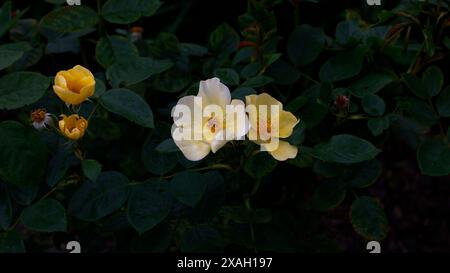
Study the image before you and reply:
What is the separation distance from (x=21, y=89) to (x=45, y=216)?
194 millimetres

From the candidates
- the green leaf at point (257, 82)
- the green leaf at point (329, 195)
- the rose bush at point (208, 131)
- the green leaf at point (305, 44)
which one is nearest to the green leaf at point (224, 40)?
the rose bush at point (208, 131)

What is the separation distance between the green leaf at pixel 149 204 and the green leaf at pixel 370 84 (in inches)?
15.0

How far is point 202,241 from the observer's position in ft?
3.33

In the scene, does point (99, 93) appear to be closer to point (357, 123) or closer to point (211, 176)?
point (211, 176)

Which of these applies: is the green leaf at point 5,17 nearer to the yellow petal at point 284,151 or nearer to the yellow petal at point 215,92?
the yellow petal at point 215,92

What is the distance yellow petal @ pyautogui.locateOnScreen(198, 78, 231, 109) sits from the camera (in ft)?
2.88

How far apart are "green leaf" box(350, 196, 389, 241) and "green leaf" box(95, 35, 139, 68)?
0.48m

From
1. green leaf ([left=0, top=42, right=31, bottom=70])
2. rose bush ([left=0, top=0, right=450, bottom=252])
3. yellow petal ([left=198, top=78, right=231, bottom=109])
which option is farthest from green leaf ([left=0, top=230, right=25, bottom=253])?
yellow petal ([left=198, top=78, right=231, bottom=109])

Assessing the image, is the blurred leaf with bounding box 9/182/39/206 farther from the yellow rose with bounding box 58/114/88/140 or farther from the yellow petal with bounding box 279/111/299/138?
the yellow petal with bounding box 279/111/299/138

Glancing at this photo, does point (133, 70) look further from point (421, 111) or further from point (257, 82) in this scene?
point (421, 111)

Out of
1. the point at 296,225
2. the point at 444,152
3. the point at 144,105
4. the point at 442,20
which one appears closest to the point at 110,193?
the point at 144,105

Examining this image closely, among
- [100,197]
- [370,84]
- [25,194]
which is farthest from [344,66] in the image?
[25,194]

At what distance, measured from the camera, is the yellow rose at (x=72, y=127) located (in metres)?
0.91
